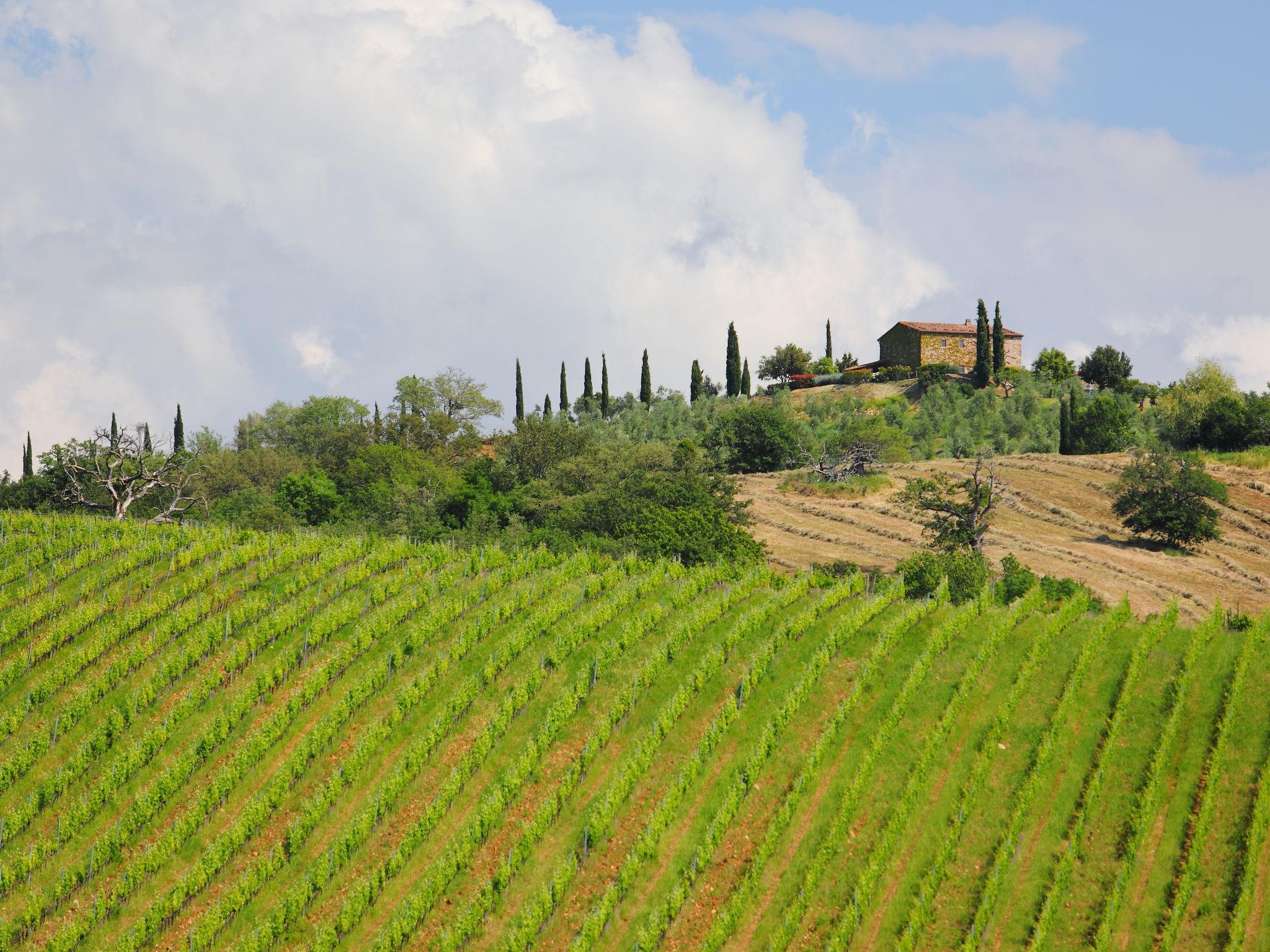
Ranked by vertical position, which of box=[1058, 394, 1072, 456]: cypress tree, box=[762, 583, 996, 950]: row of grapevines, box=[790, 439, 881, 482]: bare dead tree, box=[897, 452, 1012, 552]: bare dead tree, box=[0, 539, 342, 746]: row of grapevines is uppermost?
box=[1058, 394, 1072, 456]: cypress tree

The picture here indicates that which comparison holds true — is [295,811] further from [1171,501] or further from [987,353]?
[987,353]

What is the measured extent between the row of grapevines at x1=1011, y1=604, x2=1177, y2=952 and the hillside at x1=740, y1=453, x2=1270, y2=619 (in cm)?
2386

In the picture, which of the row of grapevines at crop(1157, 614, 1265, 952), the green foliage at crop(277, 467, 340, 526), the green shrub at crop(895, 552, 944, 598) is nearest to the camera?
the row of grapevines at crop(1157, 614, 1265, 952)

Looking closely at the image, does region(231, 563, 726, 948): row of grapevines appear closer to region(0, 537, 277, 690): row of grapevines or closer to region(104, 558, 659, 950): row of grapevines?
region(104, 558, 659, 950): row of grapevines

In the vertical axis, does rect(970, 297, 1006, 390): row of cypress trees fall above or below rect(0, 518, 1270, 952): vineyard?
above

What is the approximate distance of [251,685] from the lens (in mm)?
35219

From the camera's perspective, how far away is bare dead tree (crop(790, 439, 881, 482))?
87.7 metres

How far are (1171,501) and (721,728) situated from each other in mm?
47183

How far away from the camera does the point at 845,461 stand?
88812 mm

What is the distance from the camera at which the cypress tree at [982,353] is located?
384 ft

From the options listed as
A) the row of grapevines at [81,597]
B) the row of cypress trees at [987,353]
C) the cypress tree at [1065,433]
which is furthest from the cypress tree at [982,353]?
the row of grapevines at [81,597]

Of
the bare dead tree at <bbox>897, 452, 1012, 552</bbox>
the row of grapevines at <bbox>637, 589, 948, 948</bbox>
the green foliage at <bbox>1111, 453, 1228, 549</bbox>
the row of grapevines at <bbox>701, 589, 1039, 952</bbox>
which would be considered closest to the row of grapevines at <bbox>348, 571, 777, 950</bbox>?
the row of grapevines at <bbox>637, 589, 948, 948</bbox>

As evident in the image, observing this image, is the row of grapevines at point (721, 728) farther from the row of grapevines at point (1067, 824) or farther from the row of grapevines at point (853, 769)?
the row of grapevines at point (1067, 824)

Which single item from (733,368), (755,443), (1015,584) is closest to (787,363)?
(733,368)
